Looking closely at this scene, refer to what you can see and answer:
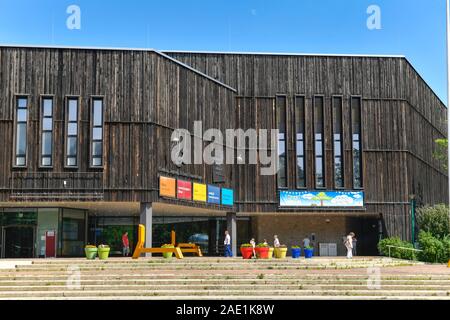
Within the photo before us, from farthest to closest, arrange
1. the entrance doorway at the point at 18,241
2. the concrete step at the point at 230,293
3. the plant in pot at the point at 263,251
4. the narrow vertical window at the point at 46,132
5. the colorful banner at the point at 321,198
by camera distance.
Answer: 1. the colorful banner at the point at 321,198
2. the entrance doorway at the point at 18,241
3. the narrow vertical window at the point at 46,132
4. the plant in pot at the point at 263,251
5. the concrete step at the point at 230,293

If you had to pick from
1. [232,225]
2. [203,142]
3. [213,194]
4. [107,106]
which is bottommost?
[232,225]

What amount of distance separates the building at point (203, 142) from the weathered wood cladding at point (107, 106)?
0.05 m

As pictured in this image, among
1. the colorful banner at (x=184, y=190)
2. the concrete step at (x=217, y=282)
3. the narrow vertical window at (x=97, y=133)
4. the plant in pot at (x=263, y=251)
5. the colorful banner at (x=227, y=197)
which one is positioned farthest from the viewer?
the colorful banner at (x=227, y=197)

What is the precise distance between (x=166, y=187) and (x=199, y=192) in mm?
3593

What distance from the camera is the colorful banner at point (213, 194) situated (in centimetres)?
4234

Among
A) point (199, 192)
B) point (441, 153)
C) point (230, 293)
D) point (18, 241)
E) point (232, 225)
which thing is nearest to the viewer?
point (230, 293)

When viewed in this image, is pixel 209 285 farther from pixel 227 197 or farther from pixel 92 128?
pixel 227 197

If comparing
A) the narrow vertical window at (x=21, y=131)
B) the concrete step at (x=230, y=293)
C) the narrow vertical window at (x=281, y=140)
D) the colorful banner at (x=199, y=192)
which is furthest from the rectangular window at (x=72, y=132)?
the concrete step at (x=230, y=293)

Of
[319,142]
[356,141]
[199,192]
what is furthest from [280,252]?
[356,141]

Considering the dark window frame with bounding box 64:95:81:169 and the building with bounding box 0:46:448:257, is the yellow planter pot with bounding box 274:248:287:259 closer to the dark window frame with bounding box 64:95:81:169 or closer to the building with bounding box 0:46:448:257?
the building with bounding box 0:46:448:257

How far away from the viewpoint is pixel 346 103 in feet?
155

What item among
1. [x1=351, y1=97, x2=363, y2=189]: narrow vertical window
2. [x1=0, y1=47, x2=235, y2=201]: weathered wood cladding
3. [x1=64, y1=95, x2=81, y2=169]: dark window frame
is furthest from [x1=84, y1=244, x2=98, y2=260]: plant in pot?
[x1=351, y1=97, x2=363, y2=189]: narrow vertical window

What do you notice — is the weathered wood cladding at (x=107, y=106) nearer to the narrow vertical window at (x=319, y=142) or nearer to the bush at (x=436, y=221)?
the narrow vertical window at (x=319, y=142)

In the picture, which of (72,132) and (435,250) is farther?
(435,250)
